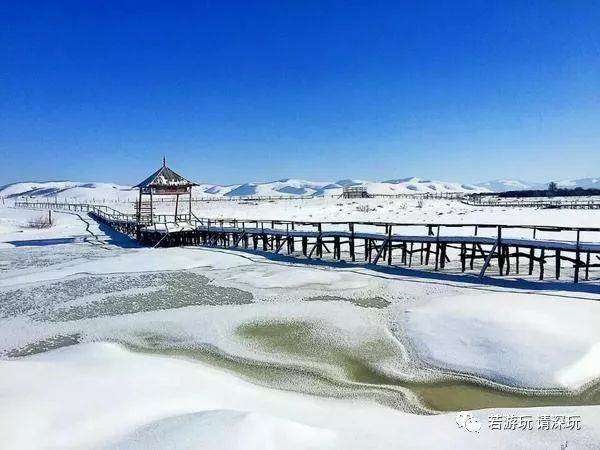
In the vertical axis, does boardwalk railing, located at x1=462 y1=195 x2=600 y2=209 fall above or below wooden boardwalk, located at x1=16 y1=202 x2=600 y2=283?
above

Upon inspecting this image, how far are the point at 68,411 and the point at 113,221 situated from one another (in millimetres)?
29079

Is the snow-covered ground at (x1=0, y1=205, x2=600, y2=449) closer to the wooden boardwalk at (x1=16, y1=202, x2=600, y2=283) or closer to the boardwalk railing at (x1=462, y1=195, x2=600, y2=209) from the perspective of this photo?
the wooden boardwalk at (x1=16, y1=202, x2=600, y2=283)

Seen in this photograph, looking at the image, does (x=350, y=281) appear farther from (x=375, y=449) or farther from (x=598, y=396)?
(x=375, y=449)

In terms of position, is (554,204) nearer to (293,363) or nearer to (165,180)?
(165,180)

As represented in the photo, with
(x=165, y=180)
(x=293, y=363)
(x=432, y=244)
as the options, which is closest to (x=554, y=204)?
(x=432, y=244)

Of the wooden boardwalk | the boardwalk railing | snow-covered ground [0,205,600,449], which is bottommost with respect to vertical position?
snow-covered ground [0,205,600,449]

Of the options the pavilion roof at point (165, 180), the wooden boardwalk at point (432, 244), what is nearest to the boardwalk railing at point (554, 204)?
the wooden boardwalk at point (432, 244)

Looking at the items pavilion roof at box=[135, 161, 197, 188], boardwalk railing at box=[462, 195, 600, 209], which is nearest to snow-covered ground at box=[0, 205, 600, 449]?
pavilion roof at box=[135, 161, 197, 188]

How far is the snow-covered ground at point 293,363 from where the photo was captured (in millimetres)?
3762

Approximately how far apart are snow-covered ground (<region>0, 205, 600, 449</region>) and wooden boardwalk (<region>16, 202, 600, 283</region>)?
1.92 metres

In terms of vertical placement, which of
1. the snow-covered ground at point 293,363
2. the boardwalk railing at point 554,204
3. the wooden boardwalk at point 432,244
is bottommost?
the snow-covered ground at point 293,363

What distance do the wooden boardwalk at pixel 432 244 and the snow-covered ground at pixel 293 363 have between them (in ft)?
6.29

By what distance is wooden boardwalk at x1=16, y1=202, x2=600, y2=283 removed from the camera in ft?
36.8

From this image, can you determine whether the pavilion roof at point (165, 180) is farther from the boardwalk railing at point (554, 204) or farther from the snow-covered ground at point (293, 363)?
the boardwalk railing at point (554, 204)
